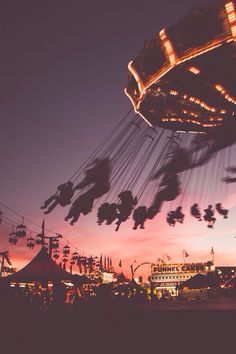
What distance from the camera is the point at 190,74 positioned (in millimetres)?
8375

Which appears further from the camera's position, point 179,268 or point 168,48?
point 179,268

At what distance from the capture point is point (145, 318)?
1094 centimetres

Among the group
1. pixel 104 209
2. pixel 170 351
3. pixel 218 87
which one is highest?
pixel 218 87

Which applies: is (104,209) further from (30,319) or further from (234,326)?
(30,319)

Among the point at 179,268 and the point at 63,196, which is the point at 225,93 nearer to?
the point at 63,196

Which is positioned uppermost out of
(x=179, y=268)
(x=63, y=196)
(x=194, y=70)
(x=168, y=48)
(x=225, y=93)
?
(x=179, y=268)

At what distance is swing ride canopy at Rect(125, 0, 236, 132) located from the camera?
6.50 m

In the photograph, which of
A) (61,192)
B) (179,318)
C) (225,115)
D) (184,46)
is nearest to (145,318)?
(179,318)

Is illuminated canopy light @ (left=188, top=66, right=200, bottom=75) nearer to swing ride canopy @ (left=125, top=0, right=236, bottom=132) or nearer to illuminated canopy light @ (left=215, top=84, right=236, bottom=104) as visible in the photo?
swing ride canopy @ (left=125, top=0, right=236, bottom=132)

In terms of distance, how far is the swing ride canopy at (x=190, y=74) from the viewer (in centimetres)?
650

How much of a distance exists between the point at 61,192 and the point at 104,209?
3.86 ft

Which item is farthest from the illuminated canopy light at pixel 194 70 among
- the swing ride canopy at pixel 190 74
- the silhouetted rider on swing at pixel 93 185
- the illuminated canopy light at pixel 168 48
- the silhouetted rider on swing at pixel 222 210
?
the silhouetted rider on swing at pixel 222 210

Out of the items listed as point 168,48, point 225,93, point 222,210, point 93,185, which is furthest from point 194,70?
point 222,210

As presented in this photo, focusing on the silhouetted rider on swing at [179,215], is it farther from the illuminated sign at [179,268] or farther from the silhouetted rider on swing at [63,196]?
the illuminated sign at [179,268]
